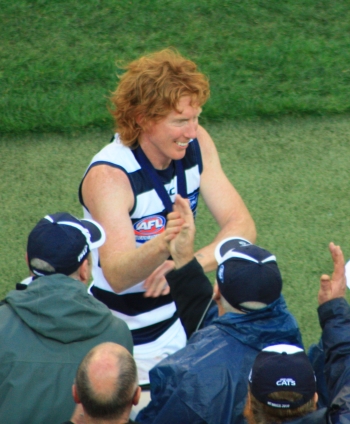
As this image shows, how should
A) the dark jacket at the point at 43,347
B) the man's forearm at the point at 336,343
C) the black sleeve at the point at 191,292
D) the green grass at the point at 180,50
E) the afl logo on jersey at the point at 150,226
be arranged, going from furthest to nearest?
the green grass at the point at 180,50 < the afl logo on jersey at the point at 150,226 < the black sleeve at the point at 191,292 < the man's forearm at the point at 336,343 < the dark jacket at the point at 43,347

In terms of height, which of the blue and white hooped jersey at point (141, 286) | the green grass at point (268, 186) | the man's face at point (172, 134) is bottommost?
the green grass at point (268, 186)

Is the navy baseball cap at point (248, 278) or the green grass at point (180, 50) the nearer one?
the navy baseball cap at point (248, 278)

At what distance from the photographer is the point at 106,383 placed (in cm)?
229

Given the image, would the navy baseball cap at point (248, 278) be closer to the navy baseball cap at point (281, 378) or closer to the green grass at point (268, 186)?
the navy baseball cap at point (281, 378)

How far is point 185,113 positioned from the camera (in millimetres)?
3271

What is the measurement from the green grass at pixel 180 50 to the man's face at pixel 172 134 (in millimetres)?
2717

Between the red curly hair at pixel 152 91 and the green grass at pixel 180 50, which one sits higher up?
the red curly hair at pixel 152 91

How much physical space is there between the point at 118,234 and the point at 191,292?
0.43 meters

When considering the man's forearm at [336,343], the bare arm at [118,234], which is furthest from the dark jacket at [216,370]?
the bare arm at [118,234]

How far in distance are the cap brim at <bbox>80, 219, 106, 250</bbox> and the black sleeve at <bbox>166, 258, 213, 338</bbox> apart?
0.32 m

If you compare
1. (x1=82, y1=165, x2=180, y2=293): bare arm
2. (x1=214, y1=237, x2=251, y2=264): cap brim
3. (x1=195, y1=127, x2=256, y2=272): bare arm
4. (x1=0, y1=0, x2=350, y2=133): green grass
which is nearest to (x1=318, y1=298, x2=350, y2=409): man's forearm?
(x1=214, y1=237, x2=251, y2=264): cap brim

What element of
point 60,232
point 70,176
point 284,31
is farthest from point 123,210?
point 284,31

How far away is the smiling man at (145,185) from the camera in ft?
10.4

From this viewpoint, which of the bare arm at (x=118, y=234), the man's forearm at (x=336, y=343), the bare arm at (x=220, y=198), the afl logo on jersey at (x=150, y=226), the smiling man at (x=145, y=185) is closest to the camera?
the man's forearm at (x=336, y=343)
